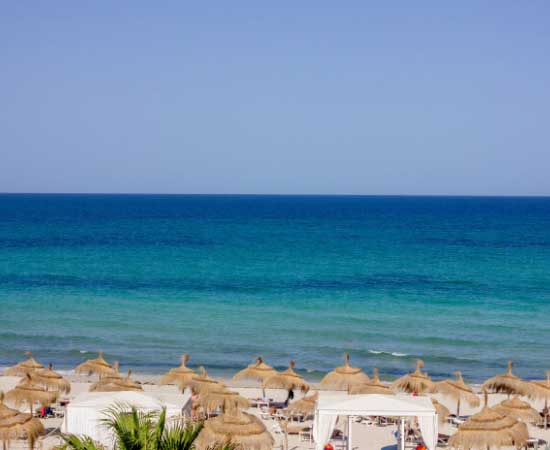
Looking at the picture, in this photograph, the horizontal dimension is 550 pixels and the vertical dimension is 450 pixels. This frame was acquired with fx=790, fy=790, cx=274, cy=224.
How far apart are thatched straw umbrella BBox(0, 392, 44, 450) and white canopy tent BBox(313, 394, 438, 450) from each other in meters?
5.26

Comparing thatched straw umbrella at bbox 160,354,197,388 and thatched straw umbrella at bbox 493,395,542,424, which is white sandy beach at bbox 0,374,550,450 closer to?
thatched straw umbrella at bbox 160,354,197,388

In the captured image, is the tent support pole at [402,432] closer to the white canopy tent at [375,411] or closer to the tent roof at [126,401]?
the white canopy tent at [375,411]

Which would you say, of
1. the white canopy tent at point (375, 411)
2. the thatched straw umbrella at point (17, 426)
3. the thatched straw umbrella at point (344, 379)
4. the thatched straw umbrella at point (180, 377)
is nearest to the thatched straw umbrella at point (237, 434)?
the white canopy tent at point (375, 411)

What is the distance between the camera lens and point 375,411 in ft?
46.6

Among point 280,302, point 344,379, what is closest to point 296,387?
point 344,379

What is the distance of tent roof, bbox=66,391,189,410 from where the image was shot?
1498 centimetres

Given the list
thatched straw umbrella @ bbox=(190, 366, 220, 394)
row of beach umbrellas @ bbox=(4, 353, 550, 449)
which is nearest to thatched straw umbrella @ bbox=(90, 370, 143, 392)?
row of beach umbrellas @ bbox=(4, 353, 550, 449)

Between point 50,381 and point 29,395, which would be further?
point 50,381

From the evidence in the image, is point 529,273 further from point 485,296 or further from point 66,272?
point 66,272

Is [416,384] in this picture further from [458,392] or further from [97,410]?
[97,410]

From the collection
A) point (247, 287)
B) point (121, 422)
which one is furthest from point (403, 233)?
point (121, 422)

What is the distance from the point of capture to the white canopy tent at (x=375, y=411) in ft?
47.0

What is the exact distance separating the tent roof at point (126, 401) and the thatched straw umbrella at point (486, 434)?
5360 millimetres

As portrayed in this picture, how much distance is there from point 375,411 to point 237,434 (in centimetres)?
252
